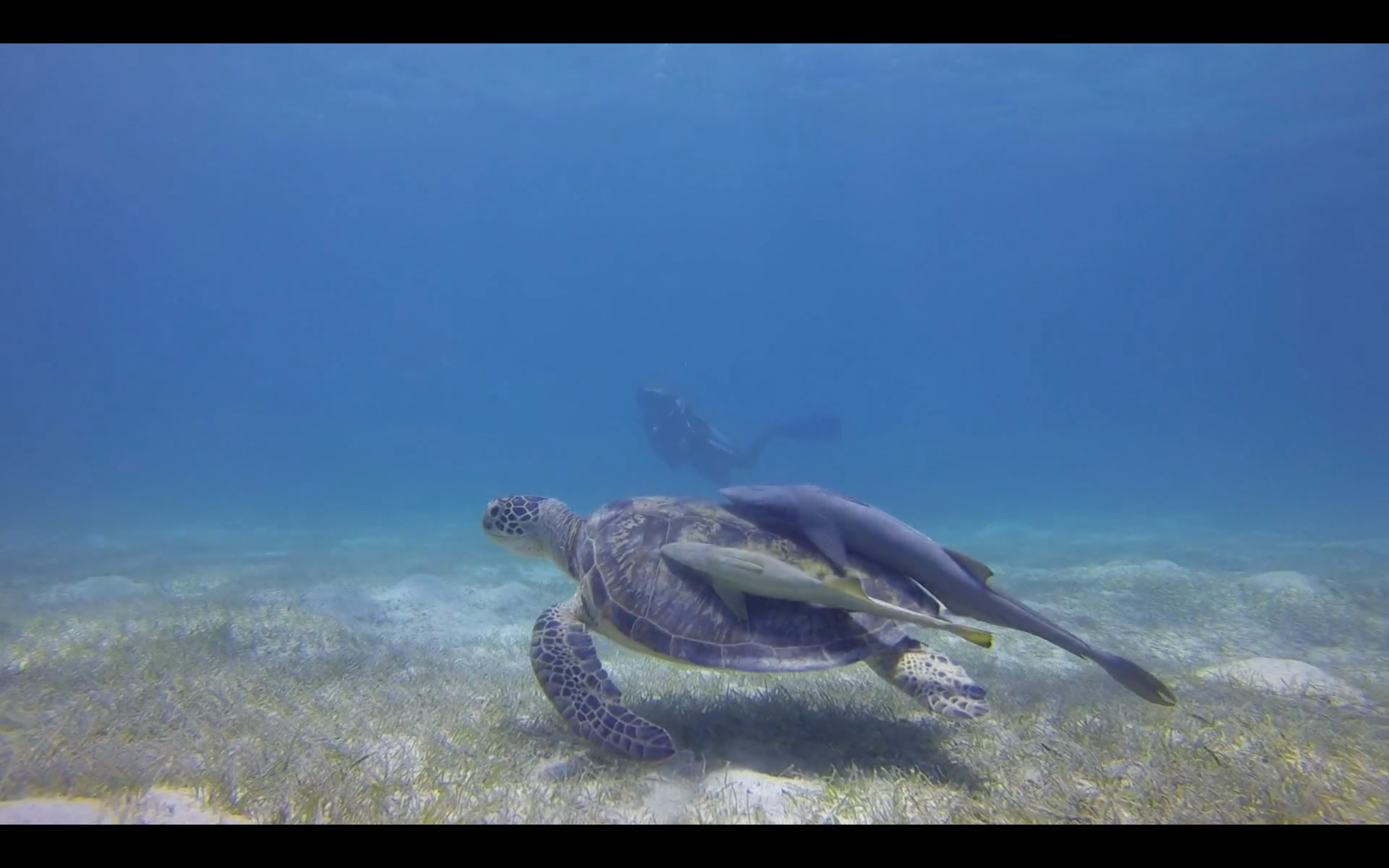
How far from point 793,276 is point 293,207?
295 ft

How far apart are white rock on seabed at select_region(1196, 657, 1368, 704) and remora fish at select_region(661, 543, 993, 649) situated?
402 centimetres

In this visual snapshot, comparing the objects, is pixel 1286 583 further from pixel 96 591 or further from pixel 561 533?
pixel 96 591

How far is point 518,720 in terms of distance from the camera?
15.2ft

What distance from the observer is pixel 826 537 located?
4.47 m

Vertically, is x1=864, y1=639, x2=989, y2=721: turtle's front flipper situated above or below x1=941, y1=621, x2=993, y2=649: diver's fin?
below

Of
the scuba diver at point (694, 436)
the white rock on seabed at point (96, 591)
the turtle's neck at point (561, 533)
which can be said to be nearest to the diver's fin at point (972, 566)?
the turtle's neck at point (561, 533)

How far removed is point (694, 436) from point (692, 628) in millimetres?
24463

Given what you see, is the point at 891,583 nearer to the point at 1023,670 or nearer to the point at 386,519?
the point at 1023,670

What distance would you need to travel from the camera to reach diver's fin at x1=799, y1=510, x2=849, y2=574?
4309 mm

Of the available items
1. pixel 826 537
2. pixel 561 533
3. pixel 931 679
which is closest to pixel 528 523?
pixel 561 533

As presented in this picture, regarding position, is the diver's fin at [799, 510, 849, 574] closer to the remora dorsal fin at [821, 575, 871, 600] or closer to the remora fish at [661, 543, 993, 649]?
the remora fish at [661, 543, 993, 649]

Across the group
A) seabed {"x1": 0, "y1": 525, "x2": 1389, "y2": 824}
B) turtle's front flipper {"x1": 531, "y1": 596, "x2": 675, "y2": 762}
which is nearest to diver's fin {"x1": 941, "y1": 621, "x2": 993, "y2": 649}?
seabed {"x1": 0, "y1": 525, "x2": 1389, "y2": 824}

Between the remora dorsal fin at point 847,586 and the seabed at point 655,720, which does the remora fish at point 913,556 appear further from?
the seabed at point 655,720
